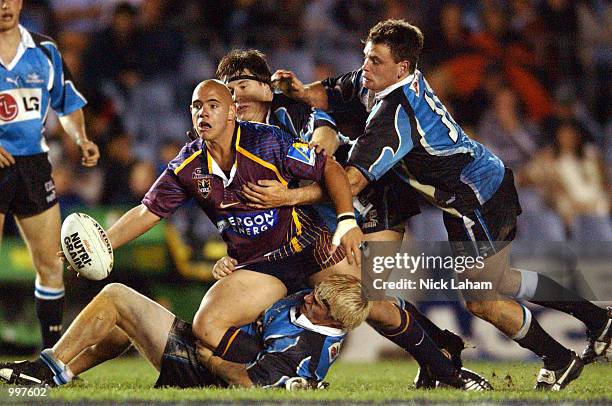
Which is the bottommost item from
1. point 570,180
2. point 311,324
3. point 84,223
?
point 570,180

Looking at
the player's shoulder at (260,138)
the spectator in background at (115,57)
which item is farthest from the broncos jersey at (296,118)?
the spectator in background at (115,57)

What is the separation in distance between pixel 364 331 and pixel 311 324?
360 cm

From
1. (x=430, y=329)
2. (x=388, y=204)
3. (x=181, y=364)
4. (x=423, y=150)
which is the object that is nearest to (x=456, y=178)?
(x=423, y=150)

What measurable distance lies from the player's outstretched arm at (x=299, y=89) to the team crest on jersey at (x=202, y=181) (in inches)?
42.3

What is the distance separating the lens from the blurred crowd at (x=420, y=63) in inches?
429

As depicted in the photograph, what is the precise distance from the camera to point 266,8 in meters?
11.6

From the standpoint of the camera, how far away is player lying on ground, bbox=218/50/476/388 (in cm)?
667

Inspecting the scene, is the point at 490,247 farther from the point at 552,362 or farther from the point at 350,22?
the point at 350,22

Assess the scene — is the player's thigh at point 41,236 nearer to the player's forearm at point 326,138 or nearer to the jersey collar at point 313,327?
the player's forearm at point 326,138

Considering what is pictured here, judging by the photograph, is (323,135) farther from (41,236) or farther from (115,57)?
(115,57)

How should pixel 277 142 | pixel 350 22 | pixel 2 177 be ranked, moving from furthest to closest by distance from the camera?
pixel 350 22 < pixel 2 177 < pixel 277 142

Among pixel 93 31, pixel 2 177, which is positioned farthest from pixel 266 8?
pixel 2 177

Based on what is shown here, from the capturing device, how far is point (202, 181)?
6.12 m

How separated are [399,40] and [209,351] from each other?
2263 millimetres
